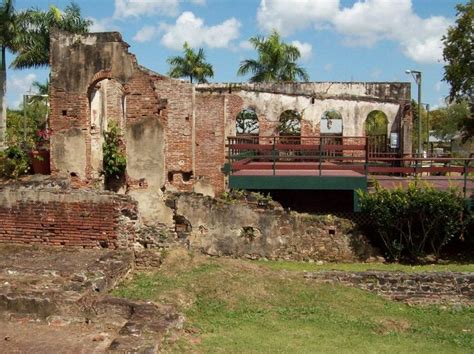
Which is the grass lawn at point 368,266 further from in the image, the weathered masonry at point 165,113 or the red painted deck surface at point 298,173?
the red painted deck surface at point 298,173

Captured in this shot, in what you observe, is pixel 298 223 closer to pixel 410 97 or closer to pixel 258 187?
pixel 258 187

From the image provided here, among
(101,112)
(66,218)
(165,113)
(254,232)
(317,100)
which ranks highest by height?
(317,100)

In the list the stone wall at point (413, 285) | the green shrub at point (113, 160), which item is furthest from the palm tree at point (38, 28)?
the stone wall at point (413, 285)

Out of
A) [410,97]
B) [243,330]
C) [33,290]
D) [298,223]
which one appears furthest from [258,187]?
[410,97]

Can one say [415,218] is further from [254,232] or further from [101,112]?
[101,112]

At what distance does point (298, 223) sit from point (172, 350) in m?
7.52

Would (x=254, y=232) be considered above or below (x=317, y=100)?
below

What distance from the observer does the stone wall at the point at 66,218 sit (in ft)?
37.8

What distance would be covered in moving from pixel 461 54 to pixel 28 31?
2151cm

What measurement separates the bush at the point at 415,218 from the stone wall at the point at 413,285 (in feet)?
7.93

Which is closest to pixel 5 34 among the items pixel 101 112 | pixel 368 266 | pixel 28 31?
pixel 28 31

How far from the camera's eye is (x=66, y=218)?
37.8 ft

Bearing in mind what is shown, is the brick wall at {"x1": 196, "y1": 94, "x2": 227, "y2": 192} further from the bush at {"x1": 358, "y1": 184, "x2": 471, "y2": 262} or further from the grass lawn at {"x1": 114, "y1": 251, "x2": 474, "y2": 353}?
the grass lawn at {"x1": 114, "y1": 251, "x2": 474, "y2": 353}

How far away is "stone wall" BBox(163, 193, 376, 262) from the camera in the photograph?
14.2 metres
